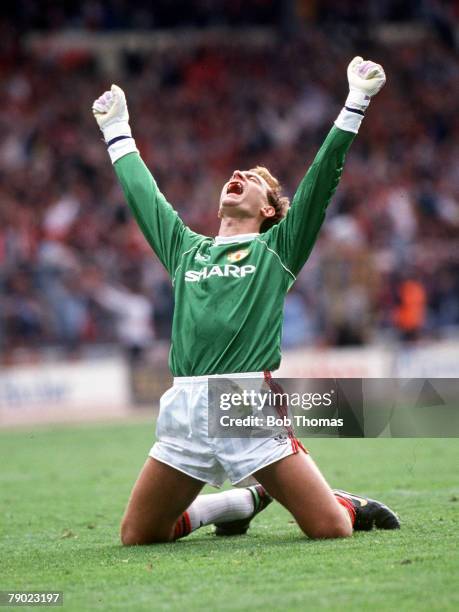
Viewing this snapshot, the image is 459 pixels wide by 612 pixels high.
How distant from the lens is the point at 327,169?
5836 mm

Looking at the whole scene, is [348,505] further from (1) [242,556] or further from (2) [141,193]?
(2) [141,193]

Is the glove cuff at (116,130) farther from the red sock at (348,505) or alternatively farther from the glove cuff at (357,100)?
the red sock at (348,505)

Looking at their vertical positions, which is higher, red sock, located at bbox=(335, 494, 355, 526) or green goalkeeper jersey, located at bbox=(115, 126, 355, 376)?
green goalkeeper jersey, located at bbox=(115, 126, 355, 376)

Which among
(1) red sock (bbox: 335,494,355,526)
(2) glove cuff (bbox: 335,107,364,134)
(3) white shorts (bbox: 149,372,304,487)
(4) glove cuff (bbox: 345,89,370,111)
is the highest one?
Result: (4) glove cuff (bbox: 345,89,370,111)

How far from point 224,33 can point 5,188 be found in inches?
298

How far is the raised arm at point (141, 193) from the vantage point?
20.8 feet

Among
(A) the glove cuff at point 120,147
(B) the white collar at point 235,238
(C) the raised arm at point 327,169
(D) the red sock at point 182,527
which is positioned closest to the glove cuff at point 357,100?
(C) the raised arm at point 327,169

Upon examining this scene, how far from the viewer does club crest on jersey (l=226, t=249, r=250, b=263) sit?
19.9 feet

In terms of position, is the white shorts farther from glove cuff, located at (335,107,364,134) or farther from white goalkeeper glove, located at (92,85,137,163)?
white goalkeeper glove, located at (92,85,137,163)

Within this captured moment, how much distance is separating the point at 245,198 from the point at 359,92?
812 millimetres

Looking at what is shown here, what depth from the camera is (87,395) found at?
55.1ft

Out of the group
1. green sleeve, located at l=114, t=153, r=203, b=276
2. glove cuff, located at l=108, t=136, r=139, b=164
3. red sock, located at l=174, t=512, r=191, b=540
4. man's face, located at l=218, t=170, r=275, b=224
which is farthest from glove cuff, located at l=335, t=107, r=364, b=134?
red sock, located at l=174, t=512, r=191, b=540

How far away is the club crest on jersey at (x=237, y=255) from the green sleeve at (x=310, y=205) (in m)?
0.12

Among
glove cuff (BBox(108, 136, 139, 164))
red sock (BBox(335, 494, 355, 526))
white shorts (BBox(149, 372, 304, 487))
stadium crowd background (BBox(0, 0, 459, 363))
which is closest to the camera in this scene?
white shorts (BBox(149, 372, 304, 487))
